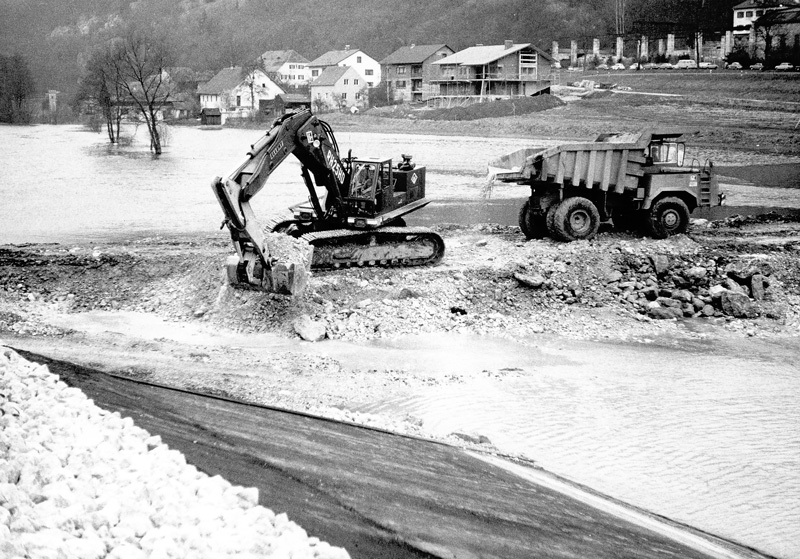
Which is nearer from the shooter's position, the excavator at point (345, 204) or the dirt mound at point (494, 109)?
the excavator at point (345, 204)

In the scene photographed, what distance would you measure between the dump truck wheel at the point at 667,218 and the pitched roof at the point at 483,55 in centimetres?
5091

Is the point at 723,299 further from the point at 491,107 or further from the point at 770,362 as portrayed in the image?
the point at 491,107

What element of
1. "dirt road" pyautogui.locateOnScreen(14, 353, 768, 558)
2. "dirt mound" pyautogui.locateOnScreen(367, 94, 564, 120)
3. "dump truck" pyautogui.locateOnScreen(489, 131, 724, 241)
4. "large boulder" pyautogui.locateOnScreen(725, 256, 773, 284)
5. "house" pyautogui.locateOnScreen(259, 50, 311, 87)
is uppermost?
"house" pyautogui.locateOnScreen(259, 50, 311, 87)

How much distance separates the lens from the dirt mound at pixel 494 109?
184 feet

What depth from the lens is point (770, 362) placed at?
13.1 m

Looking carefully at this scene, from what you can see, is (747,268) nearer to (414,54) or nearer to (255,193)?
(255,193)

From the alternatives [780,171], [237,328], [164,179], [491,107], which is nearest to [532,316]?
[237,328]

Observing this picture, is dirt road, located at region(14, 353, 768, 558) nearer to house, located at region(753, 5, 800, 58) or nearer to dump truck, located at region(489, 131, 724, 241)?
dump truck, located at region(489, 131, 724, 241)

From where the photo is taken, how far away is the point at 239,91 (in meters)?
92.2

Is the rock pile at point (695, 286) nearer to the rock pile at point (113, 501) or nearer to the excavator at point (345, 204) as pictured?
the excavator at point (345, 204)

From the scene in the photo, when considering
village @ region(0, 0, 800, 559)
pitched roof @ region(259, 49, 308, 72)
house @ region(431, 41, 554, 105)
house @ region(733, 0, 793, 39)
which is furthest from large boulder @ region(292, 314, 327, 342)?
pitched roof @ region(259, 49, 308, 72)

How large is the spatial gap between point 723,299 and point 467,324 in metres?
4.71

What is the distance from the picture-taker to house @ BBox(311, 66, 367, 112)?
8662 cm

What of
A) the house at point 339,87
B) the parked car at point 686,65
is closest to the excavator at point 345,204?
the parked car at point 686,65
